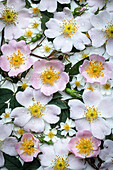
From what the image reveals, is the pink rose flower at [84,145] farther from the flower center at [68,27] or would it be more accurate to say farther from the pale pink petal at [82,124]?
the flower center at [68,27]

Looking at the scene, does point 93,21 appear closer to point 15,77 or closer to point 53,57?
point 53,57

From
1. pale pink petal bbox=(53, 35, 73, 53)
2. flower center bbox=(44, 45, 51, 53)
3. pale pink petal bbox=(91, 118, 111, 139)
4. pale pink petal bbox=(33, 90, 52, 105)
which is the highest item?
pale pink petal bbox=(53, 35, 73, 53)

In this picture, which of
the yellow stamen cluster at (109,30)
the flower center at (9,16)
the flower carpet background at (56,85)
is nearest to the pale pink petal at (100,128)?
the flower carpet background at (56,85)

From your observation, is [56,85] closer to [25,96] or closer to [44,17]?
[25,96]

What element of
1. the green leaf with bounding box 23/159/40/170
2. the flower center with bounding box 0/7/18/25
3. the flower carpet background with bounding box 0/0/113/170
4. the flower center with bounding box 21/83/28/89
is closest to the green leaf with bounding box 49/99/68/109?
the flower carpet background with bounding box 0/0/113/170

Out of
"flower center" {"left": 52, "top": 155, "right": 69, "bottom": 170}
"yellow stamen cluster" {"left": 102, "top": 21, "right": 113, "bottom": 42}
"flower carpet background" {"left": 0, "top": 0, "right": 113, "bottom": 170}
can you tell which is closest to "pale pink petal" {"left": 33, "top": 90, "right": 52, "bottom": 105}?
"flower carpet background" {"left": 0, "top": 0, "right": 113, "bottom": 170}

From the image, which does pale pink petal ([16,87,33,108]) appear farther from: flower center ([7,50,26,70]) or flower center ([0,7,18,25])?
flower center ([0,7,18,25])

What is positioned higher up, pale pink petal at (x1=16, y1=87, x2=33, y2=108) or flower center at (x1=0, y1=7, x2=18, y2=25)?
flower center at (x1=0, y1=7, x2=18, y2=25)

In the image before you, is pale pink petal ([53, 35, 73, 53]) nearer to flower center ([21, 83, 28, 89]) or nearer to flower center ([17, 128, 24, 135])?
Answer: flower center ([21, 83, 28, 89])

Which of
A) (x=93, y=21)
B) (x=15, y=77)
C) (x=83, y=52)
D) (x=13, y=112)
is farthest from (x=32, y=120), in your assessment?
(x=93, y=21)
